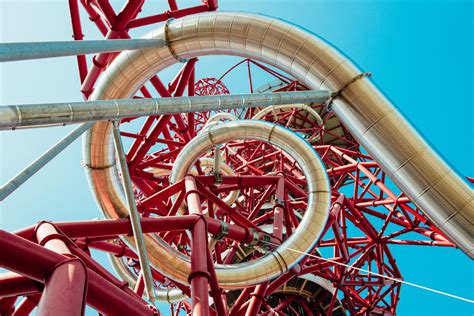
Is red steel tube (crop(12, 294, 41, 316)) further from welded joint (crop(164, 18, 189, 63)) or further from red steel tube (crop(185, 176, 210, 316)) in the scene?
welded joint (crop(164, 18, 189, 63))

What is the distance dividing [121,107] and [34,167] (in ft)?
3.86

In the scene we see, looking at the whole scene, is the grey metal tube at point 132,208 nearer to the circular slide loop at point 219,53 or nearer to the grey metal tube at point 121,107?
the grey metal tube at point 121,107

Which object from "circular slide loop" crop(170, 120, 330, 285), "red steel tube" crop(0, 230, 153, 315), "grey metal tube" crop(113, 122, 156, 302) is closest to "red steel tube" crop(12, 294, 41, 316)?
"grey metal tube" crop(113, 122, 156, 302)

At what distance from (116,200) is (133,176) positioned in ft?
6.86

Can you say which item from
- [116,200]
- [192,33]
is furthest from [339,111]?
[116,200]

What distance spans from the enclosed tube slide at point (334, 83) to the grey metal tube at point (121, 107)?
0.44 m

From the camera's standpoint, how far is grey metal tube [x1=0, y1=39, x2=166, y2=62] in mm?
3555

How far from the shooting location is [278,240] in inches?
418

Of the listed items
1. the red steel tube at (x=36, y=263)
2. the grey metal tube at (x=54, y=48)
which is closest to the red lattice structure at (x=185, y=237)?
the red steel tube at (x=36, y=263)

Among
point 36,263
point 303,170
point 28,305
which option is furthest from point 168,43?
point 303,170

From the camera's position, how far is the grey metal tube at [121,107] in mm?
3578

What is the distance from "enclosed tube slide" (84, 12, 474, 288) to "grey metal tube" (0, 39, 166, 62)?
1546mm

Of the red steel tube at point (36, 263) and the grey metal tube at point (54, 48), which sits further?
the red steel tube at point (36, 263)

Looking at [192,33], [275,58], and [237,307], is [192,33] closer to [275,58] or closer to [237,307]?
[275,58]
